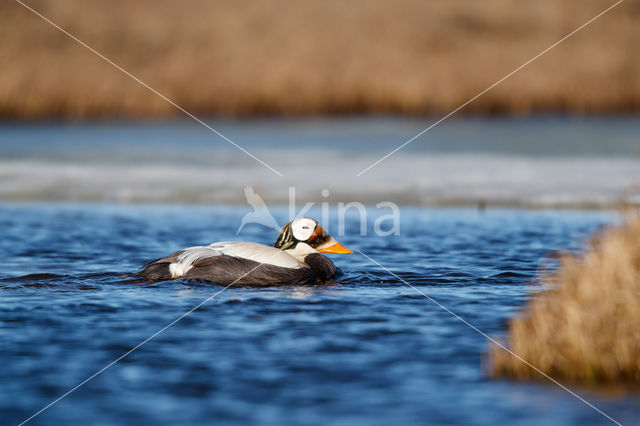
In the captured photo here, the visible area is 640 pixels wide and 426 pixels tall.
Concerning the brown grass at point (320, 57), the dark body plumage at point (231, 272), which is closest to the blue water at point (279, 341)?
the dark body plumage at point (231, 272)

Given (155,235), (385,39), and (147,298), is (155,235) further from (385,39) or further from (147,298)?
(385,39)

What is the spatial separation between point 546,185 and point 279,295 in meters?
8.38

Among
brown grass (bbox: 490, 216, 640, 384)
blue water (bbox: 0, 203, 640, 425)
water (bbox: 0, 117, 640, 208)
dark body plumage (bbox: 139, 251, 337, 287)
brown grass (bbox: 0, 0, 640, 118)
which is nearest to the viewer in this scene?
blue water (bbox: 0, 203, 640, 425)

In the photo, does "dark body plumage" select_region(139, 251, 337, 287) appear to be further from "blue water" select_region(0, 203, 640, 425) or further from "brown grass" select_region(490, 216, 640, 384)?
"brown grass" select_region(490, 216, 640, 384)

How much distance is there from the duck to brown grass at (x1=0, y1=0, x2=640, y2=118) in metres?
11.4

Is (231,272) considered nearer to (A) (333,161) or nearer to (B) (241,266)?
(B) (241,266)

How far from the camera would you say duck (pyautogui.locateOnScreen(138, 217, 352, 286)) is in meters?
8.90

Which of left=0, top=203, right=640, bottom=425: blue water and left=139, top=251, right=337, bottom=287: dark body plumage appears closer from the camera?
left=0, top=203, right=640, bottom=425: blue water

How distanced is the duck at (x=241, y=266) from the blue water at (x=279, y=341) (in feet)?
0.52

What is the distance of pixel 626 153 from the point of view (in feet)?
58.2
